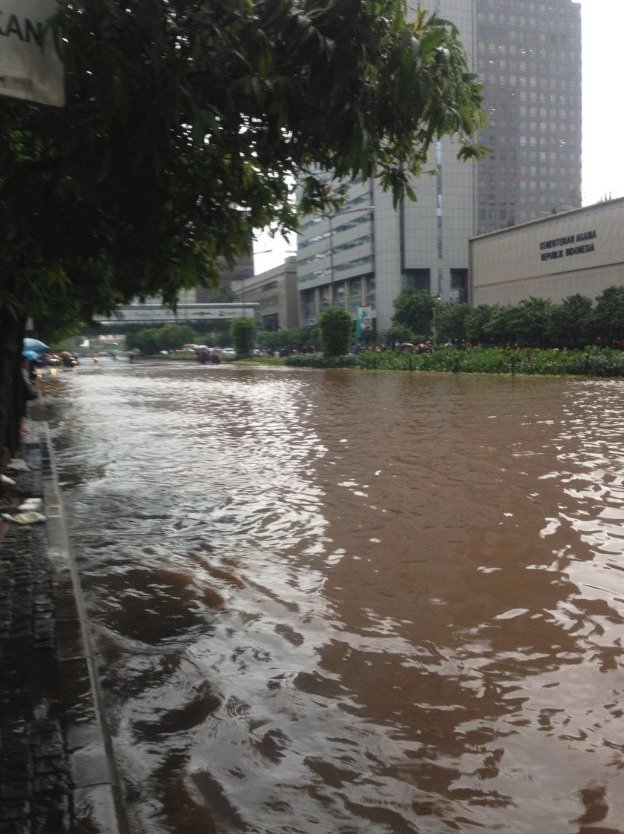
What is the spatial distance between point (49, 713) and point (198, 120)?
2.74m

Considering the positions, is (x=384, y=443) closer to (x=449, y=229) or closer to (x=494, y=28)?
(x=449, y=229)

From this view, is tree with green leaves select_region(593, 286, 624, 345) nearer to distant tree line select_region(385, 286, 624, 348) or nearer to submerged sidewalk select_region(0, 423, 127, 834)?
distant tree line select_region(385, 286, 624, 348)

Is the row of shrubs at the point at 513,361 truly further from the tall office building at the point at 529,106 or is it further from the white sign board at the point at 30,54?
the tall office building at the point at 529,106

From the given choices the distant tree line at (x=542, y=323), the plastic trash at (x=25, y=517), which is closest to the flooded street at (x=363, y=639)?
the plastic trash at (x=25, y=517)

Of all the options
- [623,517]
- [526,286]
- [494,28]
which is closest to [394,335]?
[526,286]

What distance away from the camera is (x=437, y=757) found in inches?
132

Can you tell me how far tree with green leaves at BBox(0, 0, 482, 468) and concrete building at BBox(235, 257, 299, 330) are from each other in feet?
360

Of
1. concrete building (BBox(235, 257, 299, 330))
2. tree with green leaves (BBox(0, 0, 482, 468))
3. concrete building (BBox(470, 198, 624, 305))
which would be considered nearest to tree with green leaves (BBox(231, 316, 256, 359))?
concrete building (BBox(470, 198, 624, 305))

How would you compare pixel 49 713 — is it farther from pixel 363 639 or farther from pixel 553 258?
pixel 553 258

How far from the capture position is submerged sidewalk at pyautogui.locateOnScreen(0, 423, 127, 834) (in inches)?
101

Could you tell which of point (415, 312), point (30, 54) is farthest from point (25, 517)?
point (415, 312)

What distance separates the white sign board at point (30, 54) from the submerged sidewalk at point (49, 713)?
2.49 meters

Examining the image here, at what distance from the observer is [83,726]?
3074mm

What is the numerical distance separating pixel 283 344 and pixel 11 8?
84278 mm
